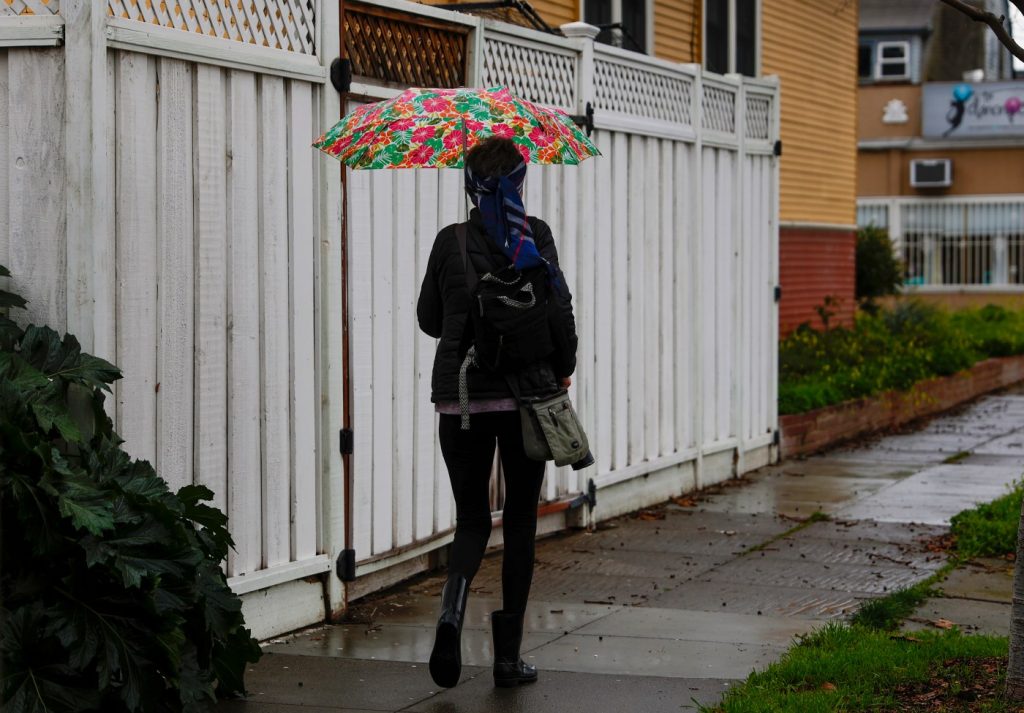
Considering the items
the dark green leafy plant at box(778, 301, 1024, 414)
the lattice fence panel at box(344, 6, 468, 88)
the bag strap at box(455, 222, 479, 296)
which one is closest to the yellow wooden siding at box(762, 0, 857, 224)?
the dark green leafy plant at box(778, 301, 1024, 414)

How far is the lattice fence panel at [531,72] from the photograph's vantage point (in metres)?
8.37

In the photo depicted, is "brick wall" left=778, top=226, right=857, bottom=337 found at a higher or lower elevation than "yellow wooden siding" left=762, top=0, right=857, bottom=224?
lower

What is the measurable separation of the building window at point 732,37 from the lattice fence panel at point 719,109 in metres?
4.71

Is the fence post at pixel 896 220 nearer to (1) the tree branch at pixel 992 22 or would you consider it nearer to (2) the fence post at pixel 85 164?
(1) the tree branch at pixel 992 22

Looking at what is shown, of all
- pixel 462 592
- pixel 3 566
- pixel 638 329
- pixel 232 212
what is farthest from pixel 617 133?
pixel 3 566

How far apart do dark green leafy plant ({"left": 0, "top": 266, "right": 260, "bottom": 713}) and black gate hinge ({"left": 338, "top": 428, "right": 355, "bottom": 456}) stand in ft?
6.23

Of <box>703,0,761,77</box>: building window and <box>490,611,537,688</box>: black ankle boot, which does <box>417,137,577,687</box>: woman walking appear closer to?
<box>490,611,537,688</box>: black ankle boot

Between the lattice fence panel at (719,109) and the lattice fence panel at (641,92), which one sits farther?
the lattice fence panel at (719,109)

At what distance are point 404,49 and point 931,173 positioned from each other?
1095 inches

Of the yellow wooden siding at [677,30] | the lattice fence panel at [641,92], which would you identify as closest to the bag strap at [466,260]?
the lattice fence panel at [641,92]

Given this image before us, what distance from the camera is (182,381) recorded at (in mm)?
6020

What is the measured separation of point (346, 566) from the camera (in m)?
6.97

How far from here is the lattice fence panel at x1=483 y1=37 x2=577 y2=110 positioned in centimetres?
837

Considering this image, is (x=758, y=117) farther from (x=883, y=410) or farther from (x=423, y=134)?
(x=423, y=134)
